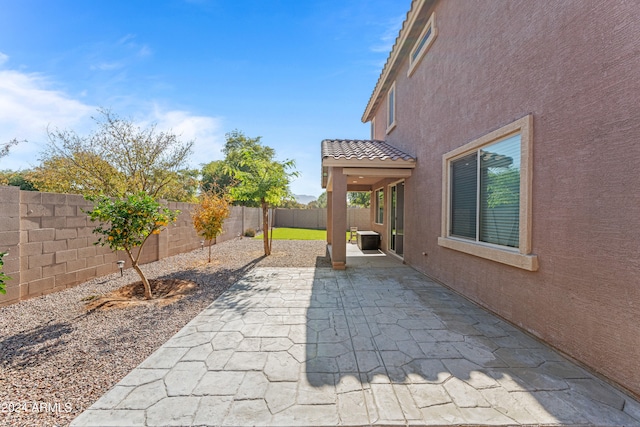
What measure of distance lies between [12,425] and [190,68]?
1065cm

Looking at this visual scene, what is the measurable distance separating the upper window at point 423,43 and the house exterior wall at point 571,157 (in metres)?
1.45

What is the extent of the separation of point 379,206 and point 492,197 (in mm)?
7987

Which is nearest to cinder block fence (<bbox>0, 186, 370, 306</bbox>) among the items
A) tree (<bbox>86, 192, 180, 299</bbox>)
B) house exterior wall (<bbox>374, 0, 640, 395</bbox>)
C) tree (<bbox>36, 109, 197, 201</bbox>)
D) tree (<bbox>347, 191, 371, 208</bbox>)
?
tree (<bbox>86, 192, 180, 299</bbox>)

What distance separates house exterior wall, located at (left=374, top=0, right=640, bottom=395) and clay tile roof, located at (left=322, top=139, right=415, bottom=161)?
2967 millimetres

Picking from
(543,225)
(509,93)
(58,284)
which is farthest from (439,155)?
(58,284)

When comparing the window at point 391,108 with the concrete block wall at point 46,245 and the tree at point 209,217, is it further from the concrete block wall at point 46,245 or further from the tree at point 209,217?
the concrete block wall at point 46,245

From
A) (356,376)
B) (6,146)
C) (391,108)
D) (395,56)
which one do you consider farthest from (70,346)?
(6,146)

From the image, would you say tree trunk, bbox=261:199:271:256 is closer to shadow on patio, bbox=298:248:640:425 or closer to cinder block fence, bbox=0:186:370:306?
cinder block fence, bbox=0:186:370:306

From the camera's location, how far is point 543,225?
3.51 metres

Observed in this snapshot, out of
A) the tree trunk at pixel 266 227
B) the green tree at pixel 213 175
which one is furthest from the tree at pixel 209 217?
the green tree at pixel 213 175

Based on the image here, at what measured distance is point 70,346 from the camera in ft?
10.8

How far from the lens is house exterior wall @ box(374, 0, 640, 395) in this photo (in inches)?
102

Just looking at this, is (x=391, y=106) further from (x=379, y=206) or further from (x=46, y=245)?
(x=46, y=245)

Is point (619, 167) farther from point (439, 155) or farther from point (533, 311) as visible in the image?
point (439, 155)
